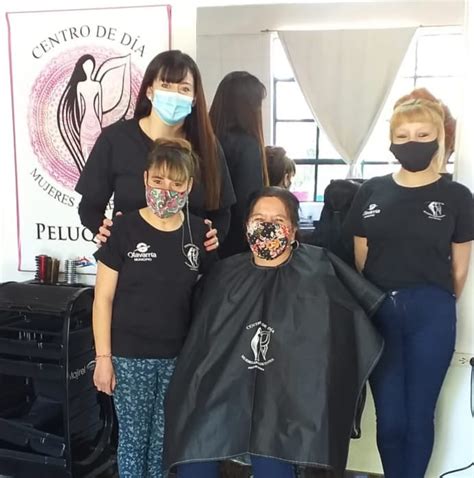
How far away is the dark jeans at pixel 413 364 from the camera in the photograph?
1793 millimetres

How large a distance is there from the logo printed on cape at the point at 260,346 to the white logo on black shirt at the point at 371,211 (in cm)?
50

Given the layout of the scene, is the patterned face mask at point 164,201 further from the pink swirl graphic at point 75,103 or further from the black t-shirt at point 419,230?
the pink swirl graphic at point 75,103

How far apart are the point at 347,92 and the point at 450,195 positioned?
720 millimetres

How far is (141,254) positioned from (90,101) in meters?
0.99

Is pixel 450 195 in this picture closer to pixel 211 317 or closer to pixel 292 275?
pixel 292 275

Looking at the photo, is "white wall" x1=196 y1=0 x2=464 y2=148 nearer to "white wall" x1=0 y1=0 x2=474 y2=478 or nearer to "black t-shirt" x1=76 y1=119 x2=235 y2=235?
"white wall" x1=0 y1=0 x2=474 y2=478

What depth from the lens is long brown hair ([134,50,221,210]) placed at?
1832 millimetres

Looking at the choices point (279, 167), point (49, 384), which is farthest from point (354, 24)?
point (49, 384)

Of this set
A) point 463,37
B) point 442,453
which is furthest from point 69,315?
point 463,37

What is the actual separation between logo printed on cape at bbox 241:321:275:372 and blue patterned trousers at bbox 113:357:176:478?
0.24 meters

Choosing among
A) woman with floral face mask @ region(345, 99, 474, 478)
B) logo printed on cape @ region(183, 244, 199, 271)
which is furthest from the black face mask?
logo printed on cape @ region(183, 244, 199, 271)

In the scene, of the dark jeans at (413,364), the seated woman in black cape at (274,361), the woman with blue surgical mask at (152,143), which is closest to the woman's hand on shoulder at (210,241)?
the woman with blue surgical mask at (152,143)

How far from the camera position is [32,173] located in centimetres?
244

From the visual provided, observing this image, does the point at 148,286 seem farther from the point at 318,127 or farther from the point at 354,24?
the point at 354,24
